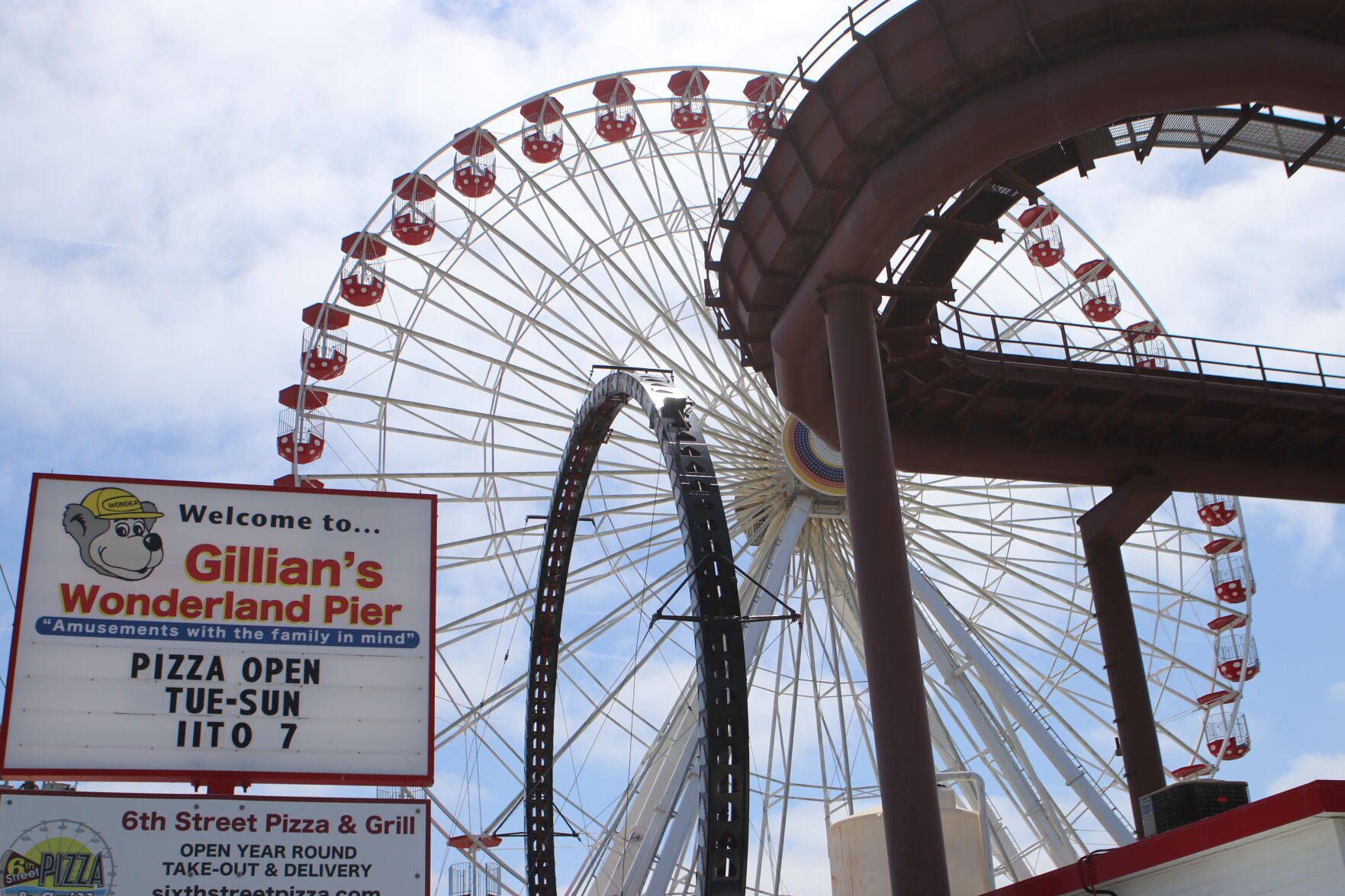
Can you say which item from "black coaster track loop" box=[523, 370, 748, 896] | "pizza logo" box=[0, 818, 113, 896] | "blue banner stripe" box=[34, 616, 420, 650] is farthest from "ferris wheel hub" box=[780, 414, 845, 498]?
"pizza logo" box=[0, 818, 113, 896]

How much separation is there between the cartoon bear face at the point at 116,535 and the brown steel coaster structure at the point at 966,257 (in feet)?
26.4

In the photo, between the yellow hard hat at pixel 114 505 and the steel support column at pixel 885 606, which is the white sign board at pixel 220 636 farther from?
the steel support column at pixel 885 606

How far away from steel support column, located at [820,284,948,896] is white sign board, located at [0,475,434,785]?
16.3ft

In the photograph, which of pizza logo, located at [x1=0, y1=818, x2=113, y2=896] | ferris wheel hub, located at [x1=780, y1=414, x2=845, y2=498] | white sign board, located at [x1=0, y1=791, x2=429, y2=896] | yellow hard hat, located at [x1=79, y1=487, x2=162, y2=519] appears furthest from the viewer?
ferris wheel hub, located at [x1=780, y1=414, x2=845, y2=498]

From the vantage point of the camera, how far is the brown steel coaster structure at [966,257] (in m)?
15.9

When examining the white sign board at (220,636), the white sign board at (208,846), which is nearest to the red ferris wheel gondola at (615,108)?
the white sign board at (220,636)

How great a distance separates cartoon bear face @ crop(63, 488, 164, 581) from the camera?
15242 millimetres

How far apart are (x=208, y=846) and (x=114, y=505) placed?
4.10 m

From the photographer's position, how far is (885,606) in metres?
15.7

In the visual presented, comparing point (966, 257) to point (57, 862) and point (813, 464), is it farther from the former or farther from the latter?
point (57, 862)

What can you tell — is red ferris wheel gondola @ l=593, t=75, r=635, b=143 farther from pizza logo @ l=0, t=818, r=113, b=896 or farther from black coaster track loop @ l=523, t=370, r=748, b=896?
pizza logo @ l=0, t=818, r=113, b=896

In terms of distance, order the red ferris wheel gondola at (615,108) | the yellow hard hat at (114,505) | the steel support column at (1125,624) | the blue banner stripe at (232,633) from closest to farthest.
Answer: the blue banner stripe at (232,633) → the yellow hard hat at (114,505) → the steel support column at (1125,624) → the red ferris wheel gondola at (615,108)

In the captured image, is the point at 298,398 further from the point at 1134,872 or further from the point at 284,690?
the point at 1134,872

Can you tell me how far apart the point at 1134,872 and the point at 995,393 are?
10.0 m
